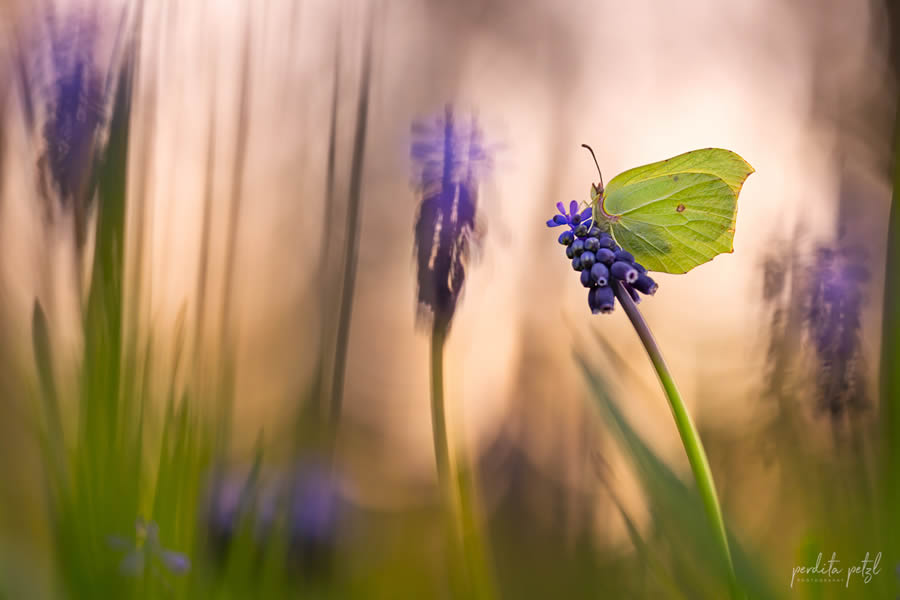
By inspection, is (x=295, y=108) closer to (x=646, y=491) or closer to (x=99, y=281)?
(x=99, y=281)

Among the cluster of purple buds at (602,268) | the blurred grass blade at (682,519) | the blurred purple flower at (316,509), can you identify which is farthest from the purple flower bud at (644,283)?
the blurred purple flower at (316,509)

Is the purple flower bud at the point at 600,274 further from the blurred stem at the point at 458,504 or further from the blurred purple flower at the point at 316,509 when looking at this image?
the blurred purple flower at the point at 316,509

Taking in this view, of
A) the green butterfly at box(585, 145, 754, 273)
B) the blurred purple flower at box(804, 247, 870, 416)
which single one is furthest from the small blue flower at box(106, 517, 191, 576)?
the blurred purple flower at box(804, 247, 870, 416)

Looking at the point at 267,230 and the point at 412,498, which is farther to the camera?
the point at 412,498

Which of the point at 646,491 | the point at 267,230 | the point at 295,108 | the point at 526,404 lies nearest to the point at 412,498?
the point at 526,404

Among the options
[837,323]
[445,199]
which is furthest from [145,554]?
[837,323]

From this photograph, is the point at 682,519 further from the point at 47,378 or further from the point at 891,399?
the point at 47,378
